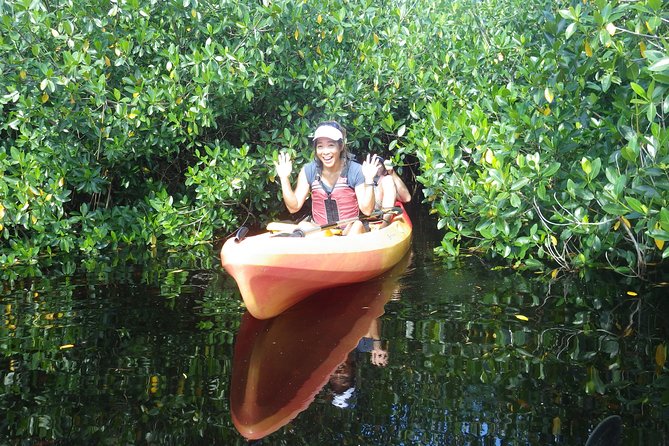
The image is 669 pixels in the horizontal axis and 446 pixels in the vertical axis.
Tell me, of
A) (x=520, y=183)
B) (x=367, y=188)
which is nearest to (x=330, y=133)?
(x=367, y=188)

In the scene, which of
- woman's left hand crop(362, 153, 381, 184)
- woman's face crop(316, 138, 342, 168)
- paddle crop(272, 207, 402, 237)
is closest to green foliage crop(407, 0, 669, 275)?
paddle crop(272, 207, 402, 237)

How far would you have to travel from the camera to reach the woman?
5.92 m

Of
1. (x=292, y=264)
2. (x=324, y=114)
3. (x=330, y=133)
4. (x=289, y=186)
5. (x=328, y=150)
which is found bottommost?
(x=292, y=264)

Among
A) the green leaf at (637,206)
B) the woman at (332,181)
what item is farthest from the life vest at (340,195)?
the green leaf at (637,206)

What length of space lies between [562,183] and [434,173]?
3.73ft

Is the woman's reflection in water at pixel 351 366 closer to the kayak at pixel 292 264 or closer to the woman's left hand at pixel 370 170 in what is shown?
the kayak at pixel 292 264

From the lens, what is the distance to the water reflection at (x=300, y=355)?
317cm

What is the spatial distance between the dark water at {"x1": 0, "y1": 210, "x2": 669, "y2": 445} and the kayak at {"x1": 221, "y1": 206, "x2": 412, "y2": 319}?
159mm

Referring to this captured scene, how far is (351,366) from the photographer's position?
12.1ft

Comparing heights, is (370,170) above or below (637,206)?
above

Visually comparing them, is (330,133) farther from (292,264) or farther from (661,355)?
(661,355)

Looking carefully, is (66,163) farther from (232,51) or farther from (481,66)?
(481,66)

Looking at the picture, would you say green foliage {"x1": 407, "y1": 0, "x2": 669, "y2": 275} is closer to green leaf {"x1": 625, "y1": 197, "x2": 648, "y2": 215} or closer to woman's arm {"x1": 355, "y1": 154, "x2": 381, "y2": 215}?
green leaf {"x1": 625, "y1": 197, "x2": 648, "y2": 215}

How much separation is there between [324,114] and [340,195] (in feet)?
7.18
